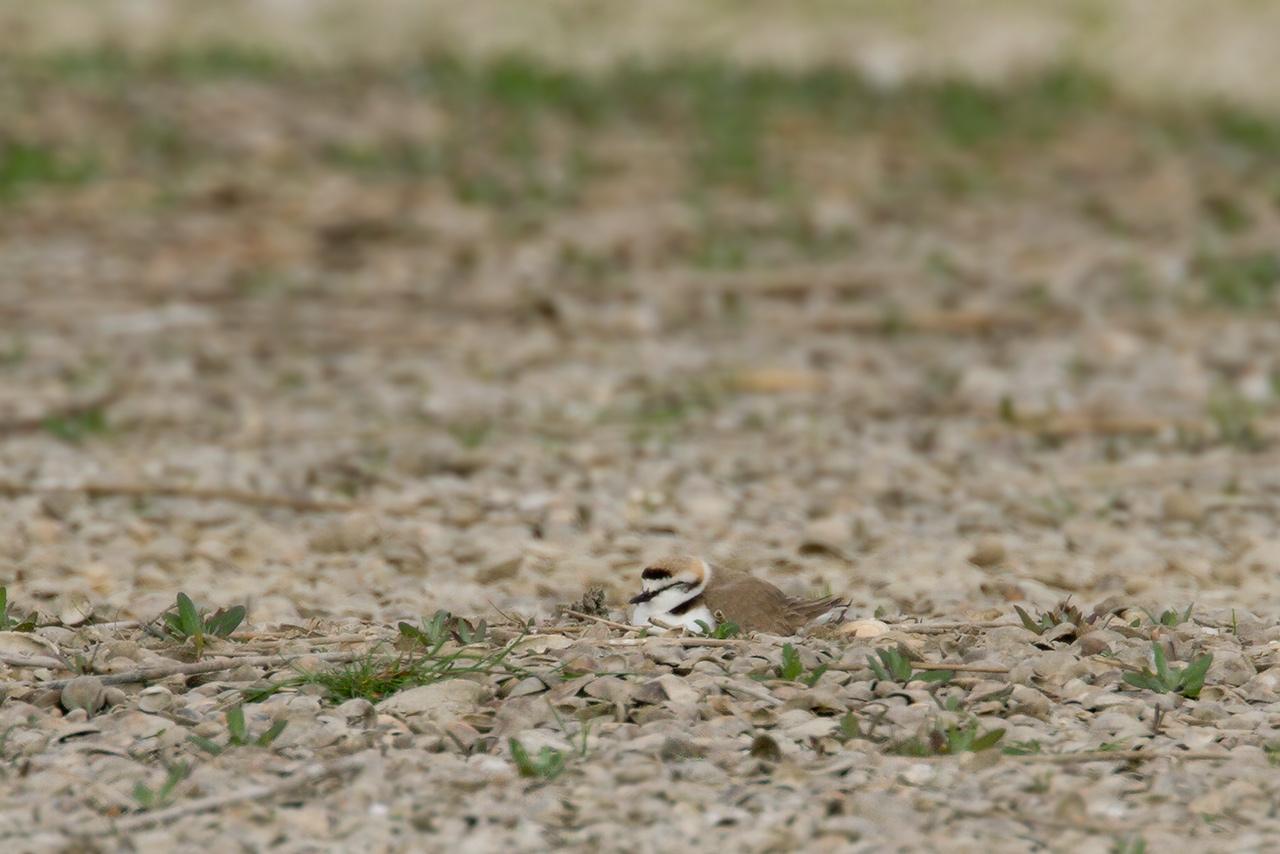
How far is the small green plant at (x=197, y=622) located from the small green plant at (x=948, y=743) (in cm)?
167

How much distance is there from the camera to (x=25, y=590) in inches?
211

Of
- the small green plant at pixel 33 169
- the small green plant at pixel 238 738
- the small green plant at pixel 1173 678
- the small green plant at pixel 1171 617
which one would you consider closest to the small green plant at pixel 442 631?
the small green plant at pixel 238 738

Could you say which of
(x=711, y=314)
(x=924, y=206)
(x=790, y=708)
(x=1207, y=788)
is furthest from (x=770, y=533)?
(x=924, y=206)

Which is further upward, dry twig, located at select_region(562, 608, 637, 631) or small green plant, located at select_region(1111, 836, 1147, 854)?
dry twig, located at select_region(562, 608, 637, 631)

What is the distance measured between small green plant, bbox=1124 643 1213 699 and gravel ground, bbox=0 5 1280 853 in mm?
10

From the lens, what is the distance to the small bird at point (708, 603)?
470 cm

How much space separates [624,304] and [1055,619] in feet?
17.0

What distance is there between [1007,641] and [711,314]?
16.7 ft

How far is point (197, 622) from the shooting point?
179 inches

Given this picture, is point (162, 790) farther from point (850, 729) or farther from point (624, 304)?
point (624, 304)

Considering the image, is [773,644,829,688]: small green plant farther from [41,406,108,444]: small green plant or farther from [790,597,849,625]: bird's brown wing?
[41,406,108,444]: small green plant

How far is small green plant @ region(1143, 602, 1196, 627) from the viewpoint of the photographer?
4.71m

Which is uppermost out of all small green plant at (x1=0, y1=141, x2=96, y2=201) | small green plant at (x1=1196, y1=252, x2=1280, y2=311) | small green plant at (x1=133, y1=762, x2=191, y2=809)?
small green plant at (x1=0, y1=141, x2=96, y2=201)

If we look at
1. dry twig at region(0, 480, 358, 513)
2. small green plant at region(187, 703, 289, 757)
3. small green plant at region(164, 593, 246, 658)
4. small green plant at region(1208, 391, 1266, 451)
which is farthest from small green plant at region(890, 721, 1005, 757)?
small green plant at region(1208, 391, 1266, 451)
